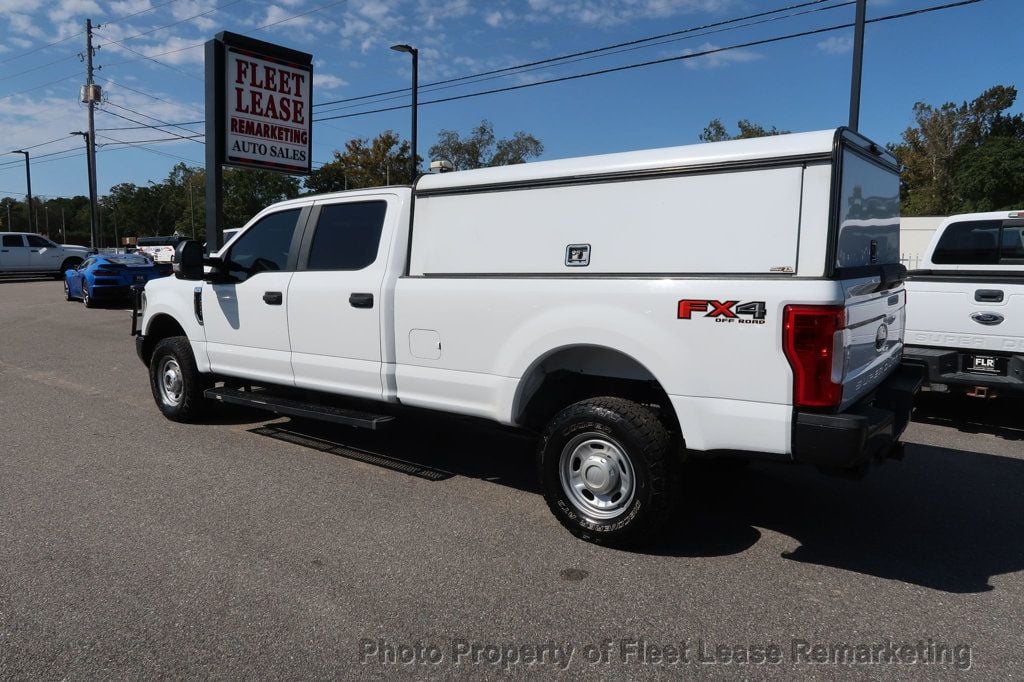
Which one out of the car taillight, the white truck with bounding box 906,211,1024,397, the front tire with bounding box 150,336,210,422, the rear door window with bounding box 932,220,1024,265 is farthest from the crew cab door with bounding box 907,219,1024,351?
the front tire with bounding box 150,336,210,422

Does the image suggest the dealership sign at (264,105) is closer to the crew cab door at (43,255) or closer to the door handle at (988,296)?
the door handle at (988,296)

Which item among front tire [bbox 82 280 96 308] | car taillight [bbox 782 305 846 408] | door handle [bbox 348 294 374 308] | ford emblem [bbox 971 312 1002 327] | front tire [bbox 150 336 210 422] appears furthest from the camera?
front tire [bbox 82 280 96 308]

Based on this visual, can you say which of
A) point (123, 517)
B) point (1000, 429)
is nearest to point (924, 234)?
point (1000, 429)

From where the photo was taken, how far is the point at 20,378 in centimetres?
935

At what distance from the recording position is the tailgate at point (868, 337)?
3.58 m

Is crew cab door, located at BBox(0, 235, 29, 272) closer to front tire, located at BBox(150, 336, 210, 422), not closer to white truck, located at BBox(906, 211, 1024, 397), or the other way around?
front tire, located at BBox(150, 336, 210, 422)

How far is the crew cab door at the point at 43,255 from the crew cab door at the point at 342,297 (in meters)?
30.6

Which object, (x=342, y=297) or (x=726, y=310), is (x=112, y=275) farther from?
(x=726, y=310)

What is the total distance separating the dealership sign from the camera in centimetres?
1037

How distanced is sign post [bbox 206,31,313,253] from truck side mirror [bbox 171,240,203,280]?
345 centimetres

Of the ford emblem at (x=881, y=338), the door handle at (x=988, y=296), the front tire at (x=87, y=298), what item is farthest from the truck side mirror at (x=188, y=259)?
the front tire at (x=87, y=298)

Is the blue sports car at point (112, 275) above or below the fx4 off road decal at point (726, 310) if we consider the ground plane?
below

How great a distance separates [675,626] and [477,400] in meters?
1.91

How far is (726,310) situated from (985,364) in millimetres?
3998
